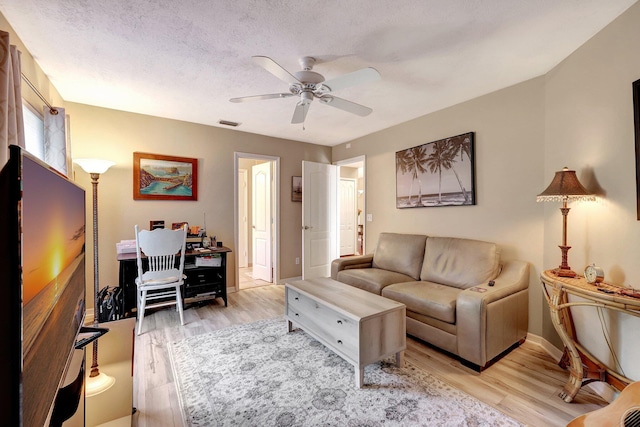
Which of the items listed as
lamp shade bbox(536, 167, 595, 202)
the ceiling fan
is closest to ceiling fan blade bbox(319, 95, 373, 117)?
the ceiling fan

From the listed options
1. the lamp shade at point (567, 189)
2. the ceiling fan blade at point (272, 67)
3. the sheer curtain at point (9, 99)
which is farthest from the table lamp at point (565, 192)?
the sheer curtain at point (9, 99)

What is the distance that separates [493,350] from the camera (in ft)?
7.02

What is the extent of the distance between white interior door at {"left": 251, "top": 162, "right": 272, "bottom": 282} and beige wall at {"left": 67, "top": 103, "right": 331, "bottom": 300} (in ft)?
0.91

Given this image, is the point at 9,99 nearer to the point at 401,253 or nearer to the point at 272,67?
the point at 272,67

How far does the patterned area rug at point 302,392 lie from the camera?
63.7 inches

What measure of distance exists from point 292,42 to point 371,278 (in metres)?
2.39

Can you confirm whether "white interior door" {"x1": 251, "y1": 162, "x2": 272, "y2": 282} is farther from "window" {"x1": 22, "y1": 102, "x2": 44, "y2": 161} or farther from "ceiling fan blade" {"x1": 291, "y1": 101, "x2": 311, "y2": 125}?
"window" {"x1": 22, "y1": 102, "x2": 44, "y2": 161}

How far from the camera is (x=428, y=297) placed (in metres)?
2.44

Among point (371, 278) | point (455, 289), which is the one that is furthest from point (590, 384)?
point (371, 278)

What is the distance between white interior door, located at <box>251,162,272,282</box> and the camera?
473cm

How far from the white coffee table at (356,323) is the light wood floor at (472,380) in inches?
17.8

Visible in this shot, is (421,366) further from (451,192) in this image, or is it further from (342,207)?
(342,207)

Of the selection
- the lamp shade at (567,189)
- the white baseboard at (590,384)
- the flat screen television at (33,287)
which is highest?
the lamp shade at (567,189)

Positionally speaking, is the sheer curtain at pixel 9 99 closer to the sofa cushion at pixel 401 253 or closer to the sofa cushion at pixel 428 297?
the sofa cushion at pixel 428 297
